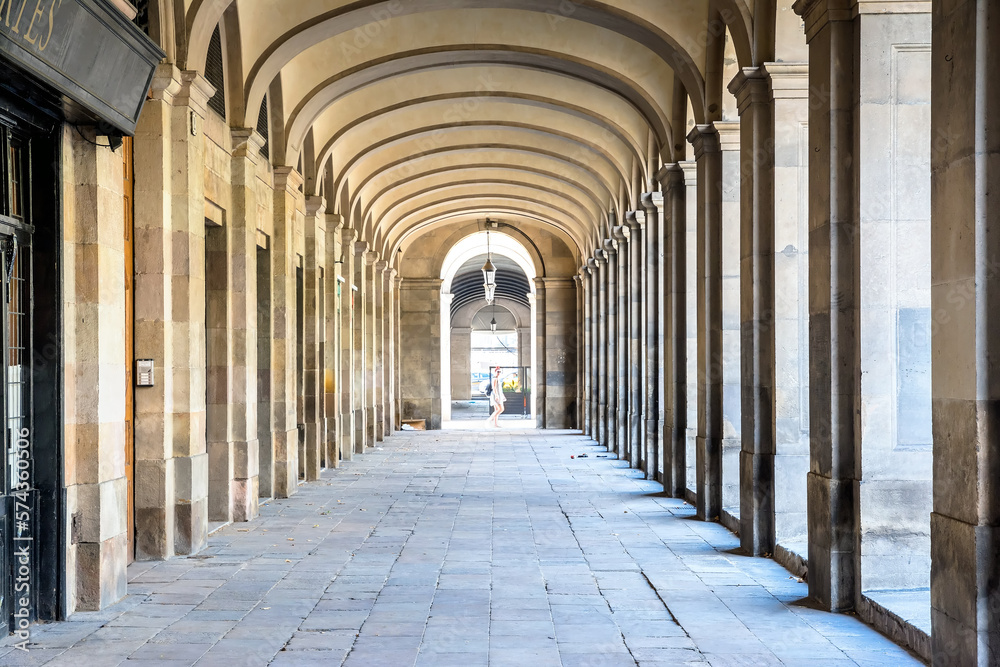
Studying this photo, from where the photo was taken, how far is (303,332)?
15.4 meters

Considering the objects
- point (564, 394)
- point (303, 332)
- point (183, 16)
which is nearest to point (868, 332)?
point (183, 16)

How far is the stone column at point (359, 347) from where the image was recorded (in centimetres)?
2127

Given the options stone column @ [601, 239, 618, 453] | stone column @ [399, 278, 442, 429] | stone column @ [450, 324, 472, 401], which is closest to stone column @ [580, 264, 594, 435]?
stone column @ [601, 239, 618, 453]

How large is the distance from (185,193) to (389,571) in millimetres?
3697

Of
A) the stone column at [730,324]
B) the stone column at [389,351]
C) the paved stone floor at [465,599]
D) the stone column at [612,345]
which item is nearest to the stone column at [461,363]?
the stone column at [389,351]

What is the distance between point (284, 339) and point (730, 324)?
19.0ft

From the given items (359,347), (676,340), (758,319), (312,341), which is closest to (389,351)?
(359,347)

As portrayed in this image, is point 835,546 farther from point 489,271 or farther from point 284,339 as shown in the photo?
point 489,271

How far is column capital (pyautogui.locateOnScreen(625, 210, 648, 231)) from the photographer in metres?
16.7

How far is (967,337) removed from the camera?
15.4 ft

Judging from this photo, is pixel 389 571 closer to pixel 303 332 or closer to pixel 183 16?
pixel 183 16

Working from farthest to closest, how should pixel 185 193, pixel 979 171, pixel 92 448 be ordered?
pixel 185 193, pixel 92 448, pixel 979 171

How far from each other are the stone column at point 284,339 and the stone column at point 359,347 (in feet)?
24.2

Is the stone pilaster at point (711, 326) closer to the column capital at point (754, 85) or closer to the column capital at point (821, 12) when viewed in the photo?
the column capital at point (754, 85)
